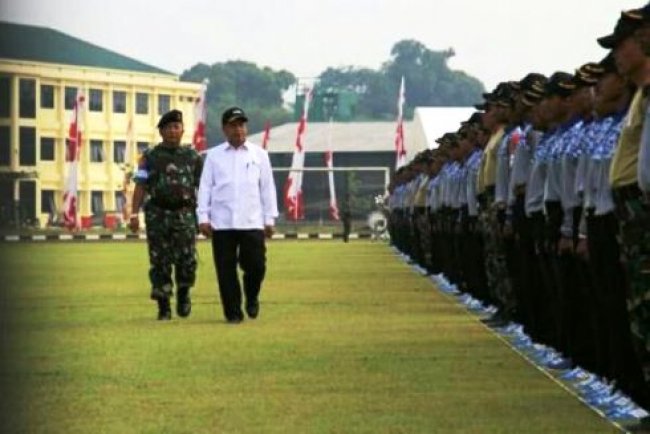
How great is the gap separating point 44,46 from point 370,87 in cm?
14725

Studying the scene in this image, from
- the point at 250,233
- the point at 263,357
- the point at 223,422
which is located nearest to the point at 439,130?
the point at 250,233

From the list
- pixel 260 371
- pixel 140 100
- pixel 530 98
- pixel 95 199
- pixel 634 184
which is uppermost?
pixel 140 100

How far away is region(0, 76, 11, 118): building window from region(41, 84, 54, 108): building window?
63cm

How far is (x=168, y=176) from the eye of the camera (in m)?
14.3

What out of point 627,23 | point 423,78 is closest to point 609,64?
point 627,23

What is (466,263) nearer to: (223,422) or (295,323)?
(295,323)

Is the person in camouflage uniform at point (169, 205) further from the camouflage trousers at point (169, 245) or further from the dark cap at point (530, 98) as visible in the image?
the dark cap at point (530, 98)

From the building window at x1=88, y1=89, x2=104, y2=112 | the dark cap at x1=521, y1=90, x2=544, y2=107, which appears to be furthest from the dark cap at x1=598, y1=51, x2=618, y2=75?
the dark cap at x1=521, y1=90, x2=544, y2=107

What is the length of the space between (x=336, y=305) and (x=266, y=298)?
1.83 meters

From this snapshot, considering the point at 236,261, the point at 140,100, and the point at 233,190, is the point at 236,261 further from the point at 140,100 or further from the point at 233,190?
the point at 140,100

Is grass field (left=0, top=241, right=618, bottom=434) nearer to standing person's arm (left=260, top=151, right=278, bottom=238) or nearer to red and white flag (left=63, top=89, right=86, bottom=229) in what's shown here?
red and white flag (left=63, top=89, right=86, bottom=229)

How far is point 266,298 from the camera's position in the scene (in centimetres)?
1855

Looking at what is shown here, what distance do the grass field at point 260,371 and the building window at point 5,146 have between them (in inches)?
4.1

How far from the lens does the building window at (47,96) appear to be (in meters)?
2.64
